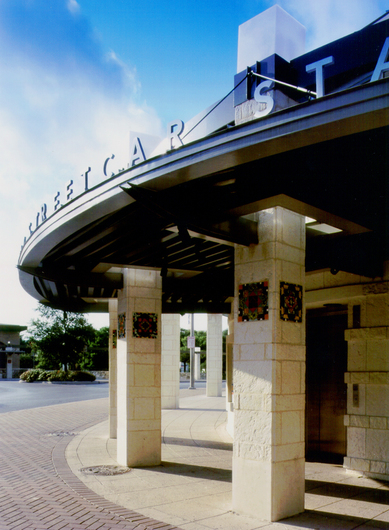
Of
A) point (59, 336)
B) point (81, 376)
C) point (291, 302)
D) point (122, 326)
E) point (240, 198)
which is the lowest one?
point (81, 376)

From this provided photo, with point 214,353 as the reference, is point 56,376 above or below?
below

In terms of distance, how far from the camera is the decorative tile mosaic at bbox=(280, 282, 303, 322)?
637 cm

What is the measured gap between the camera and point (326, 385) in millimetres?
10219

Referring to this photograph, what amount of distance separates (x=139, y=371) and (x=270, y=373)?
150 inches

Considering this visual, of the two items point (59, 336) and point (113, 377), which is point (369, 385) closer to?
point (113, 377)

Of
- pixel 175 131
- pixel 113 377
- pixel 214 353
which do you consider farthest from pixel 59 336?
pixel 175 131

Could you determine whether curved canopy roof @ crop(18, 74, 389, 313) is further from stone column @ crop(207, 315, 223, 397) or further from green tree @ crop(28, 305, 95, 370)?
green tree @ crop(28, 305, 95, 370)

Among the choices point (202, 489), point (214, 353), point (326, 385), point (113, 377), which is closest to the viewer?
point (202, 489)

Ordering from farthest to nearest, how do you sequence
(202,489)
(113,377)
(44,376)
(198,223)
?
(44,376) → (113,377) → (202,489) → (198,223)

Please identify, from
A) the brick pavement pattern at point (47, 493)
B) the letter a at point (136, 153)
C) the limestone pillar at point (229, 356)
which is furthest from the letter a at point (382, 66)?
the limestone pillar at point (229, 356)

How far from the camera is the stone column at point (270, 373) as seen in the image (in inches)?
239

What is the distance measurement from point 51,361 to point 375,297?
42743 millimetres

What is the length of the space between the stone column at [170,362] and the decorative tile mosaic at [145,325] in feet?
32.7

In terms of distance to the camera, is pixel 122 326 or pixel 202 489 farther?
pixel 122 326
